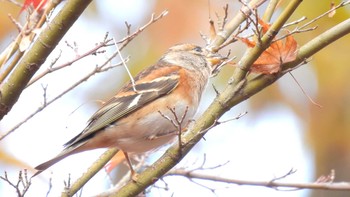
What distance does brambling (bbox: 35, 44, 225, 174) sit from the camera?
13.1ft

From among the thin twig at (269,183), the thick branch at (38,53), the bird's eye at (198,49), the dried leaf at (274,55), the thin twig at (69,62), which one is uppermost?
the bird's eye at (198,49)

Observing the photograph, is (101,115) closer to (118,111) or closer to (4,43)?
(118,111)

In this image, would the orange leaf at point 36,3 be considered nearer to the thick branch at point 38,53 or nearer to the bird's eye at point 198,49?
the thick branch at point 38,53

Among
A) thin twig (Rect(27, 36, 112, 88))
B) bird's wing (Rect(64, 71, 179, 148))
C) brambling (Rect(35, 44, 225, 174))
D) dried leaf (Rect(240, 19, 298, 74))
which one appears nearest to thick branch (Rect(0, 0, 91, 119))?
thin twig (Rect(27, 36, 112, 88))

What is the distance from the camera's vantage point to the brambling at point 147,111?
157 inches

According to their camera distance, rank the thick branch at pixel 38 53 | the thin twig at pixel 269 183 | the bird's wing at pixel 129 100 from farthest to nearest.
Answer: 1. the bird's wing at pixel 129 100
2. the thin twig at pixel 269 183
3. the thick branch at pixel 38 53

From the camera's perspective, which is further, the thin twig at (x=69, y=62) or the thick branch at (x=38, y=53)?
Result: the thin twig at (x=69, y=62)

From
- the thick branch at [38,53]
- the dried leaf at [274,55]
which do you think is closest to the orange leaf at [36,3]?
the thick branch at [38,53]

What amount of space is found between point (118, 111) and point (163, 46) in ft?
6.37

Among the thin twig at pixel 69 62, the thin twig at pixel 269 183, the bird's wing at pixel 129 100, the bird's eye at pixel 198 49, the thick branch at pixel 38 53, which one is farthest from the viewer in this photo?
the bird's eye at pixel 198 49

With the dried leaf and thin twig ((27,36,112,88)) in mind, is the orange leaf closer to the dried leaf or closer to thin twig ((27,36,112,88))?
thin twig ((27,36,112,88))

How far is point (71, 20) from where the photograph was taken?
8.64 ft

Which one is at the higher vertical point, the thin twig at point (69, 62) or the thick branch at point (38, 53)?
the thin twig at point (69, 62)

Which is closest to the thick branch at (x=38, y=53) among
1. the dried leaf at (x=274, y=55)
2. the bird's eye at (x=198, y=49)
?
the dried leaf at (x=274, y=55)
